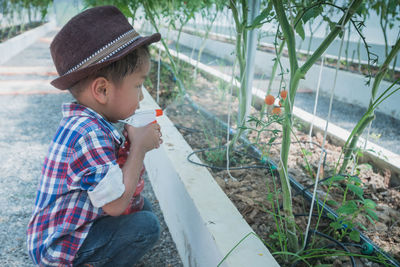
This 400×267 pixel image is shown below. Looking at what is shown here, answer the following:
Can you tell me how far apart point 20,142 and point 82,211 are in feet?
5.80

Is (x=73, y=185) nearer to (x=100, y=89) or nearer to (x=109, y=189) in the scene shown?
→ (x=109, y=189)

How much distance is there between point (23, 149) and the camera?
238cm

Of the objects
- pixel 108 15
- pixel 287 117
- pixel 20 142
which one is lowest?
pixel 20 142

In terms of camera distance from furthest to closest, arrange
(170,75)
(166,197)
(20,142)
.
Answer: (170,75), (20,142), (166,197)

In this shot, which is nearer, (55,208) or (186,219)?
(55,208)

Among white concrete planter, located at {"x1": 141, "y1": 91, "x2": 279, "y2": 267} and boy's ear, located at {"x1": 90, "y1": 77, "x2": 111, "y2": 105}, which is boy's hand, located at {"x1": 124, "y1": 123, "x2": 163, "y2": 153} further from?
white concrete planter, located at {"x1": 141, "y1": 91, "x2": 279, "y2": 267}

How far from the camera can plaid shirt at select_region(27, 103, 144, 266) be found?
943 mm

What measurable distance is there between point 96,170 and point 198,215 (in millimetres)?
448

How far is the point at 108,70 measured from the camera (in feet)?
3.39

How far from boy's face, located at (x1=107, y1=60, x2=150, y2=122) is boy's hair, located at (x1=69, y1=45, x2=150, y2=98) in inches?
0.6

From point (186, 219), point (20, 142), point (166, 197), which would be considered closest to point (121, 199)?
point (186, 219)

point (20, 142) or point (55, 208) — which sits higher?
point (55, 208)

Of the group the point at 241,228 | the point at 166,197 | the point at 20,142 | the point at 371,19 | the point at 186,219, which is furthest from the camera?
the point at 371,19

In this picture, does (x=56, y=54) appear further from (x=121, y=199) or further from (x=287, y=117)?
(x=287, y=117)
